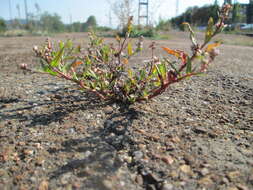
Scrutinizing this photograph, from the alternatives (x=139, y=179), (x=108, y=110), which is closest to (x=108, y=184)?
(x=139, y=179)

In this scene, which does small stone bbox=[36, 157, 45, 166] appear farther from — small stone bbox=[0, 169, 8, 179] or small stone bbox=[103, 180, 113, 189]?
small stone bbox=[103, 180, 113, 189]

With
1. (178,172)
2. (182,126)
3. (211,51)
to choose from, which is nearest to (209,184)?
(178,172)

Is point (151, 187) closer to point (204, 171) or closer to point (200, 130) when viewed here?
point (204, 171)

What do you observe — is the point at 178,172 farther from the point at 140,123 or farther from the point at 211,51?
the point at 211,51

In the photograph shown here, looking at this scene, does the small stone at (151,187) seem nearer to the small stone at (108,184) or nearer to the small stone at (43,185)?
the small stone at (108,184)

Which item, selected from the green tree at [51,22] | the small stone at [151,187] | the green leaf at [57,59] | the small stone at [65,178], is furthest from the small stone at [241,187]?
the green tree at [51,22]

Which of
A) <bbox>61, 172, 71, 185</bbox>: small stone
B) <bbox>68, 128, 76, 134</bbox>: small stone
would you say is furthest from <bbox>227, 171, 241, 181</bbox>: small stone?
<bbox>68, 128, 76, 134</bbox>: small stone

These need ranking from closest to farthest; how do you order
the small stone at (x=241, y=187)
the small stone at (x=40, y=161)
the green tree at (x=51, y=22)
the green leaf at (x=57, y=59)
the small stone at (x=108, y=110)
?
the small stone at (x=241, y=187) < the small stone at (x=40, y=161) < the green leaf at (x=57, y=59) < the small stone at (x=108, y=110) < the green tree at (x=51, y=22)
